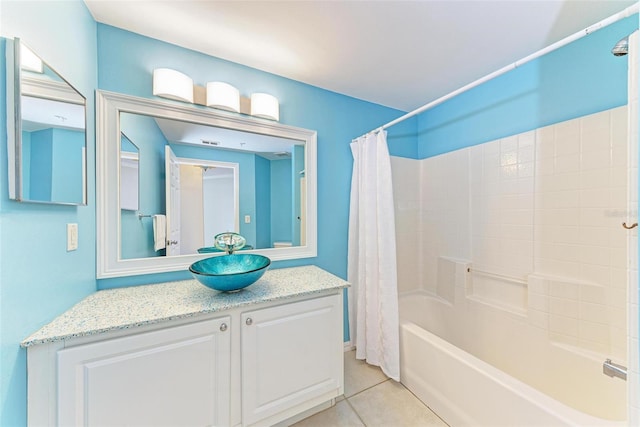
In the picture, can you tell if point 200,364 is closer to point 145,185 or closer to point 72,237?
point 72,237

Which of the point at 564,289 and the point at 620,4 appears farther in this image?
the point at 564,289

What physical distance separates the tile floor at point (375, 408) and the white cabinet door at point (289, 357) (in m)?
0.14

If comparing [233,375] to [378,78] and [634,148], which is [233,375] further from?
[378,78]

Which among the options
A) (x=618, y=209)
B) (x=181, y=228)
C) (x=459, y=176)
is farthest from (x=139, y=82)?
(x=618, y=209)

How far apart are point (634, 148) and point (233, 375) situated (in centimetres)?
177

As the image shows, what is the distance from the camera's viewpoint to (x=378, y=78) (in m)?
1.86

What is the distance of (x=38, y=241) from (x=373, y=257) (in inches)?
70.1

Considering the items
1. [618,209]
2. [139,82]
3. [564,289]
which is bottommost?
[564,289]

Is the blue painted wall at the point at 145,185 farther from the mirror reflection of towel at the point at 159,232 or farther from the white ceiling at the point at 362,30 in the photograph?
the white ceiling at the point at 362,30

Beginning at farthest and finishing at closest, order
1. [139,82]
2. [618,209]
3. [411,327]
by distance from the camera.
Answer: [411,327]
[139,82]
[618,209]

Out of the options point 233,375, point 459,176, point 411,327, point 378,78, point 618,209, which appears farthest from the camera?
point 459,176

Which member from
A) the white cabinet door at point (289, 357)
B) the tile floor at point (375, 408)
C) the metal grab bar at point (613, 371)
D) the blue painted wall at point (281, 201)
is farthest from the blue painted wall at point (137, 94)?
the metal grab bar at point (613, 371)

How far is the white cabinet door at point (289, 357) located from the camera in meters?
1.17

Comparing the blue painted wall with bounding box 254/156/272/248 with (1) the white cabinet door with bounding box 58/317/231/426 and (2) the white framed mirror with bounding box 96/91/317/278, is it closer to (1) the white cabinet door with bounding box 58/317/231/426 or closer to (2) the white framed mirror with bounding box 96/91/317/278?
(2) the white framed mirror with bounding box 96/91/317/278
